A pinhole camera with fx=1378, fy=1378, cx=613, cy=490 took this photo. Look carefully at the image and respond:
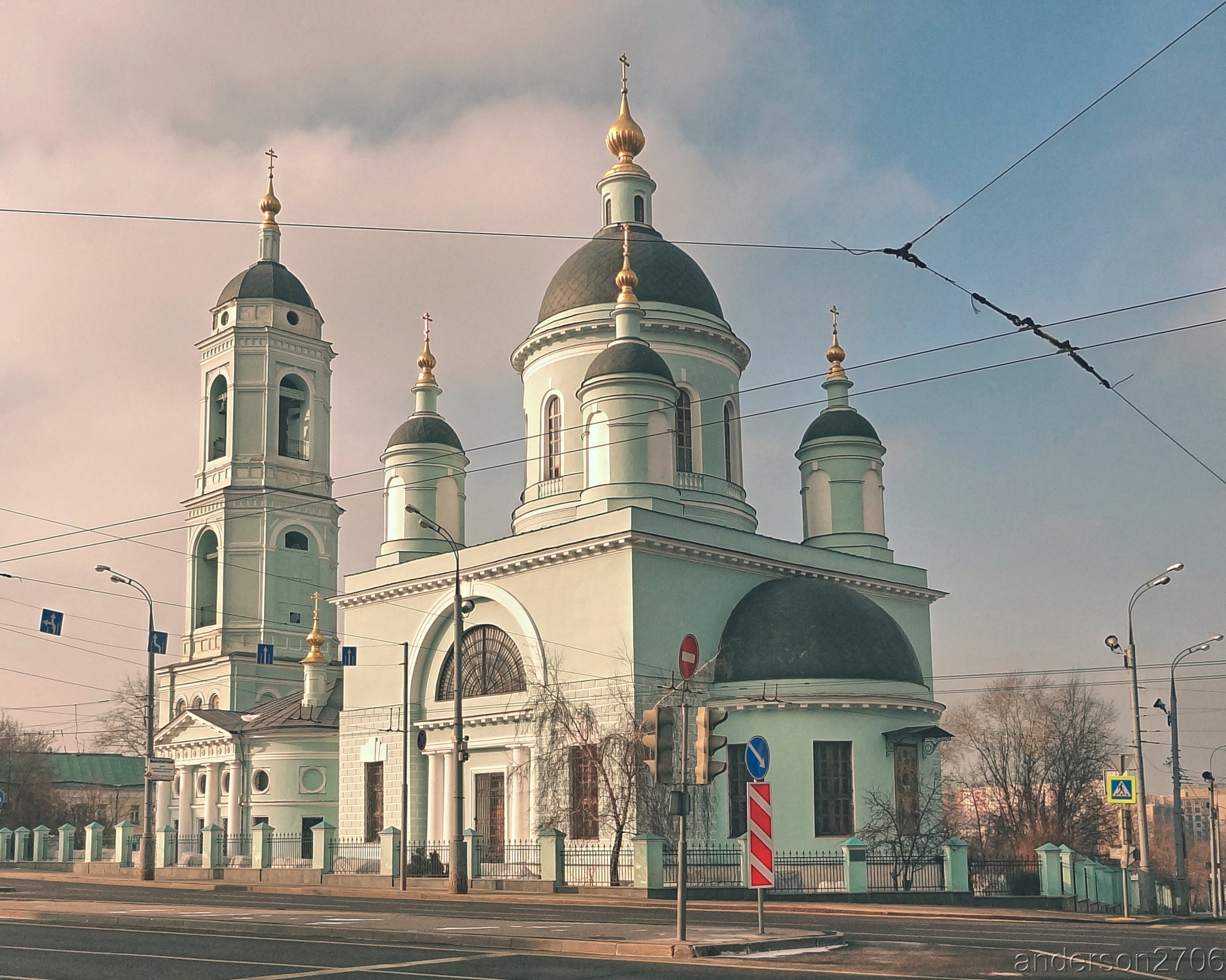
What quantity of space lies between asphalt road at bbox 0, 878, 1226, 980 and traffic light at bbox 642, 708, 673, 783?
2066 millimetres

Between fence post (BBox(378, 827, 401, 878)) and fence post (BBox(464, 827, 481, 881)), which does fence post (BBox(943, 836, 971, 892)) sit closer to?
fence post (BBox(464, 827, 481, 881))

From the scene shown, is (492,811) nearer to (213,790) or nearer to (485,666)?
(485,666)

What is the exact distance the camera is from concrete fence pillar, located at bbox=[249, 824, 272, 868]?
41.5 metres

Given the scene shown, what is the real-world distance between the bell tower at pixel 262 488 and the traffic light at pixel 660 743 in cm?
4516

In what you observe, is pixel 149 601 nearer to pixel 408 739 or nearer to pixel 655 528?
pixel 408 739

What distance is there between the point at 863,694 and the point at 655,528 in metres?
6.64

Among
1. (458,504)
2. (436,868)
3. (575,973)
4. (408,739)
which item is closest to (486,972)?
(575,973)

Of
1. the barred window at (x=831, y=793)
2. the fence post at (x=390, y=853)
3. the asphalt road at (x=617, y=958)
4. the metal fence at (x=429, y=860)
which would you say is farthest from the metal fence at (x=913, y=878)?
the fence post at (x=390, y=853)

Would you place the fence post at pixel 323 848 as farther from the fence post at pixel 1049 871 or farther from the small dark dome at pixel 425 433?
the fence post at pixel 1049 871

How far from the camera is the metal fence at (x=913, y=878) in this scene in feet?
103

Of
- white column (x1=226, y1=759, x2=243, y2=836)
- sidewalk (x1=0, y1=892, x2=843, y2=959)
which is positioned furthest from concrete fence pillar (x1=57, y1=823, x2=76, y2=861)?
sidewalk (x1=0, y1=892, x2=843, y2=959)

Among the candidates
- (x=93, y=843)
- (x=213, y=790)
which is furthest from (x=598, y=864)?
(x=93, y=843)

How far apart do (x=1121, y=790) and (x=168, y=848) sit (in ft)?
108

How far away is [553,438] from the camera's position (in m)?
42.5
